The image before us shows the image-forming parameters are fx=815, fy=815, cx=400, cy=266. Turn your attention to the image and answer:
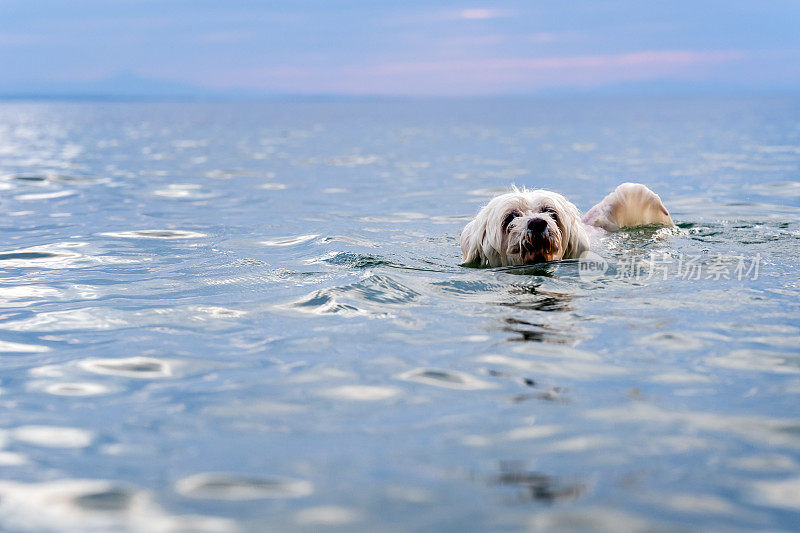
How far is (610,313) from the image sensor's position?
6250 millimetres

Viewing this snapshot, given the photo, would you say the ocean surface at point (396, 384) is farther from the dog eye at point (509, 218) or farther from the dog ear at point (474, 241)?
the dog eye at point (509, 218)

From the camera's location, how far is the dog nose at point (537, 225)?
7.66m

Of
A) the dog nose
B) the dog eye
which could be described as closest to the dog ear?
the dog eye

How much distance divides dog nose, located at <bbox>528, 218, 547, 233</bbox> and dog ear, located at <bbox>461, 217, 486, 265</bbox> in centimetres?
62

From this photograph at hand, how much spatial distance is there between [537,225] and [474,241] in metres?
0.83

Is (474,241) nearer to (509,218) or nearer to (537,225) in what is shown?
(509,218)

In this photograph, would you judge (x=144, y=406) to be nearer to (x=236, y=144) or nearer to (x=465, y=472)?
(x=465, y=472)

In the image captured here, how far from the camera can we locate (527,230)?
25.1 ft

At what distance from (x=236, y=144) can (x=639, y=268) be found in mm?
34396

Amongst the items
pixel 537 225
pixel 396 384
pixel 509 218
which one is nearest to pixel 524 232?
pixel 537 225

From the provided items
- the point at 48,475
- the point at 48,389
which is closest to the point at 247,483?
the point at 48,475

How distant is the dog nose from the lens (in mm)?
7660

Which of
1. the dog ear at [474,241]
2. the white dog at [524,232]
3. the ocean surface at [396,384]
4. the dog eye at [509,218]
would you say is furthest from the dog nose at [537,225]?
the dog ear at [474,241]

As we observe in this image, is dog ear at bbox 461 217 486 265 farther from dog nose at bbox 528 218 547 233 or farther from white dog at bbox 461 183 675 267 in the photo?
dog nose at bbox 528 218 547 233
